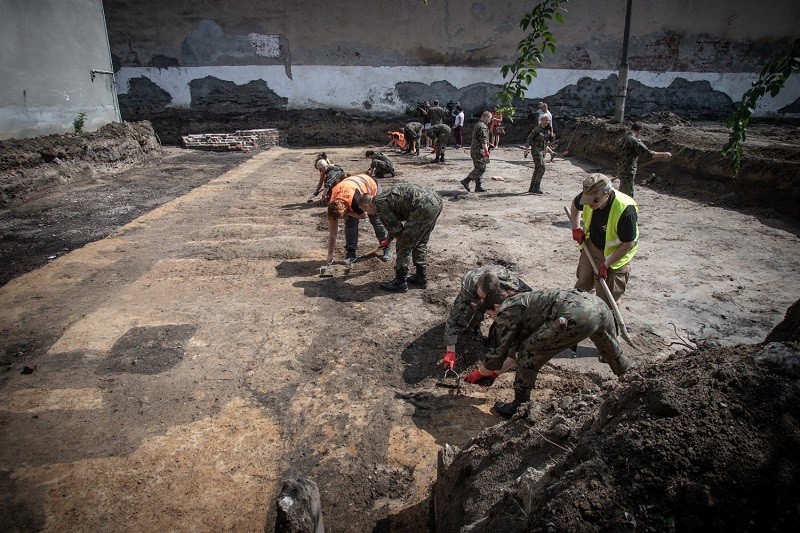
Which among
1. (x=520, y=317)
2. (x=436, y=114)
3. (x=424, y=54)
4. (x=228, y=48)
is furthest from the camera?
(x=424, y=54)

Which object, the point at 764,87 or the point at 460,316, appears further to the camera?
the point at 460,316

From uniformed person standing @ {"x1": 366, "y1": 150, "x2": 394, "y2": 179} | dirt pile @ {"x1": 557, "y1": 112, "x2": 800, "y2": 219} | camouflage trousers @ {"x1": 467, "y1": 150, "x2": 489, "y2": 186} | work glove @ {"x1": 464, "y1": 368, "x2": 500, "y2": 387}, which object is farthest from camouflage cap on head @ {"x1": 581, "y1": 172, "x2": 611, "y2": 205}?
uniformed person standing @ {"x1": 366, "y1": 150, "x2": 394, "y2": 179}

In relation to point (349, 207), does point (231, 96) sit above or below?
above

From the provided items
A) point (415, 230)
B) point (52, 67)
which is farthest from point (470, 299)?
point (52, 67)

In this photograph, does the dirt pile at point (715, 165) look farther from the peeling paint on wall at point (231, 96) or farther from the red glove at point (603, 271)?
the peeling paint on wall at point (231, 96)

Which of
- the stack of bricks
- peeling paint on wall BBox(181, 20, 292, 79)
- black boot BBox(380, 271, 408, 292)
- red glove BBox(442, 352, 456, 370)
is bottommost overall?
red glove BBox(442, 352, 456, 370)

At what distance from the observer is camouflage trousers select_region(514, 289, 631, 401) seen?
10.9 ft

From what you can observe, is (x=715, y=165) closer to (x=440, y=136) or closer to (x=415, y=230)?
(x=440, y=136)

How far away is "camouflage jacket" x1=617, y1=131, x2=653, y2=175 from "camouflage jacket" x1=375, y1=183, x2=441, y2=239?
15.0 feet

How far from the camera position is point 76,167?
10891mm

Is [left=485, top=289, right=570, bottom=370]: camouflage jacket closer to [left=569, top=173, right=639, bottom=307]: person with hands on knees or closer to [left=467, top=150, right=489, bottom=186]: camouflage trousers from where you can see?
[left=569, top=173, right=639, bottom=307]: person with hands on knees

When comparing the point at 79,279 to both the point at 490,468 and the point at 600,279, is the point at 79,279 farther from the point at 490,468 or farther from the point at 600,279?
the point at 600,279

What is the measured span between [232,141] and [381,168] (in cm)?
805

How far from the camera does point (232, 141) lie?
16422 mm
